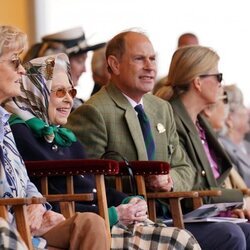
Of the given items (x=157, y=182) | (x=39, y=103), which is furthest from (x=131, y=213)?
(x=39, y=103)

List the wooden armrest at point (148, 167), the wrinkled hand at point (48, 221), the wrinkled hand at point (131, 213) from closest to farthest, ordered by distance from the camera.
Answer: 1. the wrinkled hand at point (48, 221)
2. the wrinkled hand at point (131, 213)
3. the wooden armrest at point (148, 167)

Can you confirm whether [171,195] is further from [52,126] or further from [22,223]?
[22,223]

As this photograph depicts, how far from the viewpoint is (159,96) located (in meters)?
5.56

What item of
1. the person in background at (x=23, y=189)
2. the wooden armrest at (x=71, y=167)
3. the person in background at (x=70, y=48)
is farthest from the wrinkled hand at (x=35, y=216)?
the person in background at (x=70, y=48)

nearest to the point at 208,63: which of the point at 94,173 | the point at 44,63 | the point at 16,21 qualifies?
the point at 44,63

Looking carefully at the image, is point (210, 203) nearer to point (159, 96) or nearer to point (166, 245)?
point (159, 96)

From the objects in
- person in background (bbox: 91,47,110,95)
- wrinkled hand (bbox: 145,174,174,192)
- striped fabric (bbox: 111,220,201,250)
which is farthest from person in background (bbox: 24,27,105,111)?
striped fabric (bbox: 111,220,201,250)

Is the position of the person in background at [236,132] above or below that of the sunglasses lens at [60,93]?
below

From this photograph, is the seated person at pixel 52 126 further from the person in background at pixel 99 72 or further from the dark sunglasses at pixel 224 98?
the dark sunglasses at pixel 224 98

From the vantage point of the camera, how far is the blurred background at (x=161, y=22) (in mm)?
8531

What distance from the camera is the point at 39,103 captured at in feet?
15.0

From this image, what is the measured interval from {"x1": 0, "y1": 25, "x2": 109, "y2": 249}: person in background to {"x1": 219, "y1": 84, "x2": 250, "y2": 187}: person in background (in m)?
2.44

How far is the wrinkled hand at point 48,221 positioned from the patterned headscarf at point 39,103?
0.58 meters

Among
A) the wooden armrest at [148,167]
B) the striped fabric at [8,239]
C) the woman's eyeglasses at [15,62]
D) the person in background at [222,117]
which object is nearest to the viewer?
the striped fabric at [8,239]
